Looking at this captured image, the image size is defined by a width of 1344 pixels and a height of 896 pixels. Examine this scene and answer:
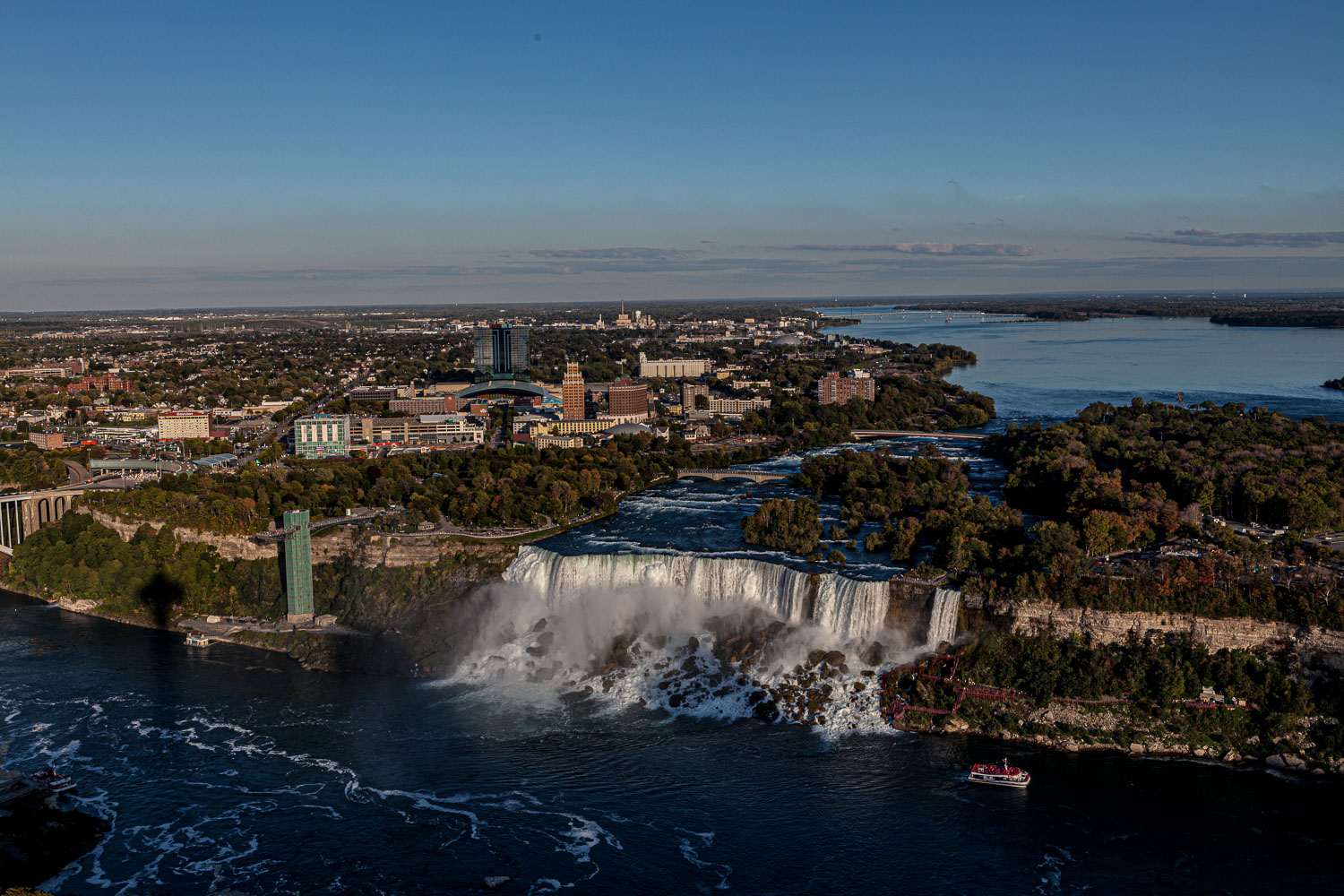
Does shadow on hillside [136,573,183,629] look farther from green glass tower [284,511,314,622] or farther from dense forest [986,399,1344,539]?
dense forest [986,399,1344,539]

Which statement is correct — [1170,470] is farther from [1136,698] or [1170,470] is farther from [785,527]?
[1136,698]

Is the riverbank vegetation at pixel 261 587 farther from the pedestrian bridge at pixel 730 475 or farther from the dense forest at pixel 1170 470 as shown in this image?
the dense forest at pixel 1170 470

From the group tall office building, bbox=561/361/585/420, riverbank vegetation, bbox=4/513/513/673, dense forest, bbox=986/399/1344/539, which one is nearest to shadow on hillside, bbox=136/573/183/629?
riverbank vegetation, bbox=4/513/513/673

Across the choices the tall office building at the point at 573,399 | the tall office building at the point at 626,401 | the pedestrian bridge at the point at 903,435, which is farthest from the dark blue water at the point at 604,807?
the tall office building at the point at 573,399

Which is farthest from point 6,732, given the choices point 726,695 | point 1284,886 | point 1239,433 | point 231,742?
point 1239,433

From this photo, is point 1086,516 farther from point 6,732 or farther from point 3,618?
point 3,618

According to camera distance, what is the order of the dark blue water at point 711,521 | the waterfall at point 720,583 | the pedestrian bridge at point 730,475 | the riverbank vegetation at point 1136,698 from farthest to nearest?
the pedestrian bridge at point 730,475 < the dark blue water at point 711,521 < the waterfall at point 720,583 < the riverbank vegetation at point 1136,698
